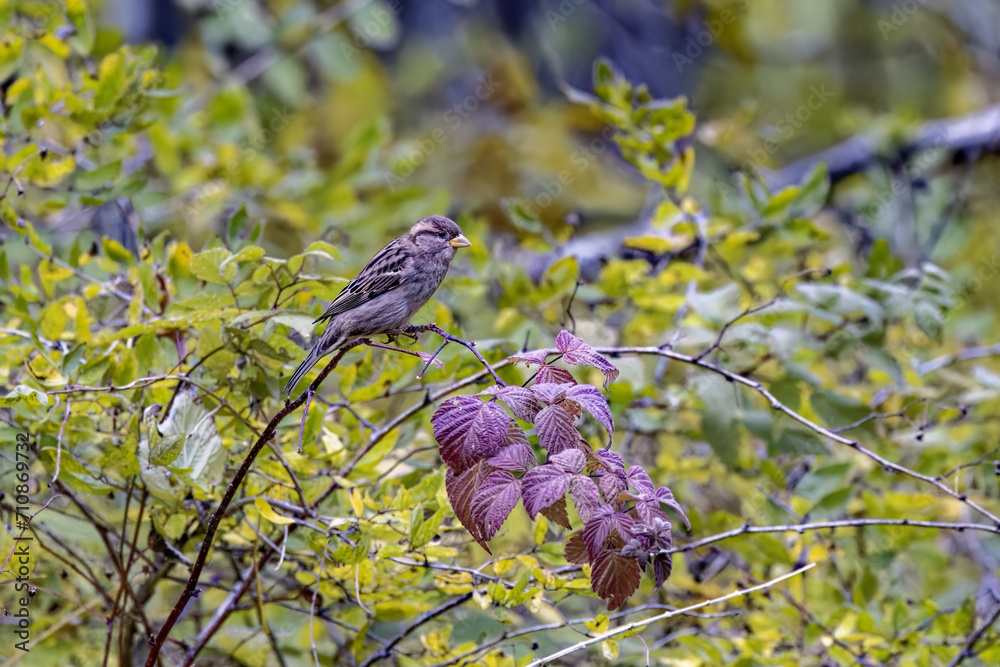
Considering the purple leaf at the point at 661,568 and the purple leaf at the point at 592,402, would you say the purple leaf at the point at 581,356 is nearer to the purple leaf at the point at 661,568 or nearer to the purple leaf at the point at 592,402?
the purple leaf at the point at 592,402

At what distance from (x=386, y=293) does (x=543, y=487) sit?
97 centimetres

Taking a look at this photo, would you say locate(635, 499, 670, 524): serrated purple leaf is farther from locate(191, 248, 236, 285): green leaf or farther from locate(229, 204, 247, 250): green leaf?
locate(229, 204, 247, 250): green leaf

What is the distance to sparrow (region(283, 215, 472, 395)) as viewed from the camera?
7.14ft

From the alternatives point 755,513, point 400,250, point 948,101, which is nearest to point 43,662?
point 400,250

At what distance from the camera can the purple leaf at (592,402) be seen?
58.6 inches

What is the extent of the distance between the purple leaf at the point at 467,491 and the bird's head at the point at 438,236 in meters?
0.99

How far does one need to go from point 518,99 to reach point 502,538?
222 inches

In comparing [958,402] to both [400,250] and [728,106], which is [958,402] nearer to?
[400,250]

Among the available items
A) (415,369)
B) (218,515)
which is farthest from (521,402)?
(415,369)

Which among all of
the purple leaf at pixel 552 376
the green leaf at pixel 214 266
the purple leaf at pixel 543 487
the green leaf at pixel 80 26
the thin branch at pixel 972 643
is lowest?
the thin branch at pixel 972 643

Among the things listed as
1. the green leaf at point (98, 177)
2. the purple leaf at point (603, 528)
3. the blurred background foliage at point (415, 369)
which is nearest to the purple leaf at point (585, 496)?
the purple leaf at point (603, 528)
